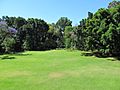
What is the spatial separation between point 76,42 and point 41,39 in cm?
2191

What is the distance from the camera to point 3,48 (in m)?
65.7

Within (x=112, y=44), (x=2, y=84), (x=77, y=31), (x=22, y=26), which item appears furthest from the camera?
(x=22, y=26)

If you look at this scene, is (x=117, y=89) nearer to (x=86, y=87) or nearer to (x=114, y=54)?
(x=86, y=87)

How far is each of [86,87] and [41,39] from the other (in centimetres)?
7638

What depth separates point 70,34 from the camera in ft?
260

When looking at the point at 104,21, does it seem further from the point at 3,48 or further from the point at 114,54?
the point at 3,48

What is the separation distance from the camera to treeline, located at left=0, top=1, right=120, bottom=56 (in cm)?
4944

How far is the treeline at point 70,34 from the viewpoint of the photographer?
49.4m

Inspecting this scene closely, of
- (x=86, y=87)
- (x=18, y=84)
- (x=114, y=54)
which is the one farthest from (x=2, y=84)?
(x=114, y=54)

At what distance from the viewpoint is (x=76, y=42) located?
76.6 m

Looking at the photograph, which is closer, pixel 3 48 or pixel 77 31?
pixel 3 48

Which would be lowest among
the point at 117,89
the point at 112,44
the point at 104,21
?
the point at 117,89

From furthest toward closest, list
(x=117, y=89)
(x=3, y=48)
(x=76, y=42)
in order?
1. (x=76, y=42)
2. (x=3, y=48)
3. (x=117, y=89)

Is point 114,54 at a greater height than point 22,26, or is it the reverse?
point 22,26
